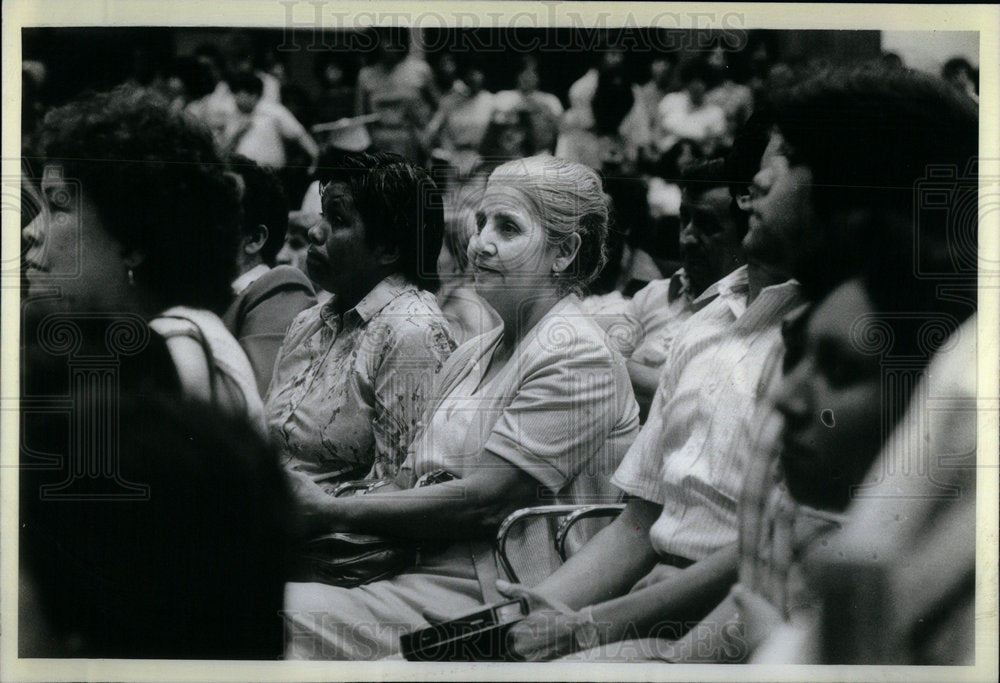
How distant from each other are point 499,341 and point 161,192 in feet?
3.90

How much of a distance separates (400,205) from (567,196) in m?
0.53

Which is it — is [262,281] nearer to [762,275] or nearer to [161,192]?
[161,192]

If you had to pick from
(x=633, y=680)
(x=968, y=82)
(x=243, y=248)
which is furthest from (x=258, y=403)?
(x=968, y=82)

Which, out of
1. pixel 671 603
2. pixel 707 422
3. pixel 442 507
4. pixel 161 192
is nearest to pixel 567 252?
pixel 707 422

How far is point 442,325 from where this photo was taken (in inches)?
119

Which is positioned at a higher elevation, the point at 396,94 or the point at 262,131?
the point at 396,94

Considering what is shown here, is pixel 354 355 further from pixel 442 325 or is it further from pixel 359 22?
pixel 359 22

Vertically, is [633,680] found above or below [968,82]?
below

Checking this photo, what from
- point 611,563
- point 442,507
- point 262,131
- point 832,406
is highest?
point 262,131

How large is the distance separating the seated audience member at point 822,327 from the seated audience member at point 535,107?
0.68 metres

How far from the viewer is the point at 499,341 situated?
119 inches

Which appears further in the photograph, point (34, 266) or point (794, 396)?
point (34, 266)

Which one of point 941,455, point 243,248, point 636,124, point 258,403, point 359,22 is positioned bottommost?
point 941,455

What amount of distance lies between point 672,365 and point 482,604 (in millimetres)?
974
